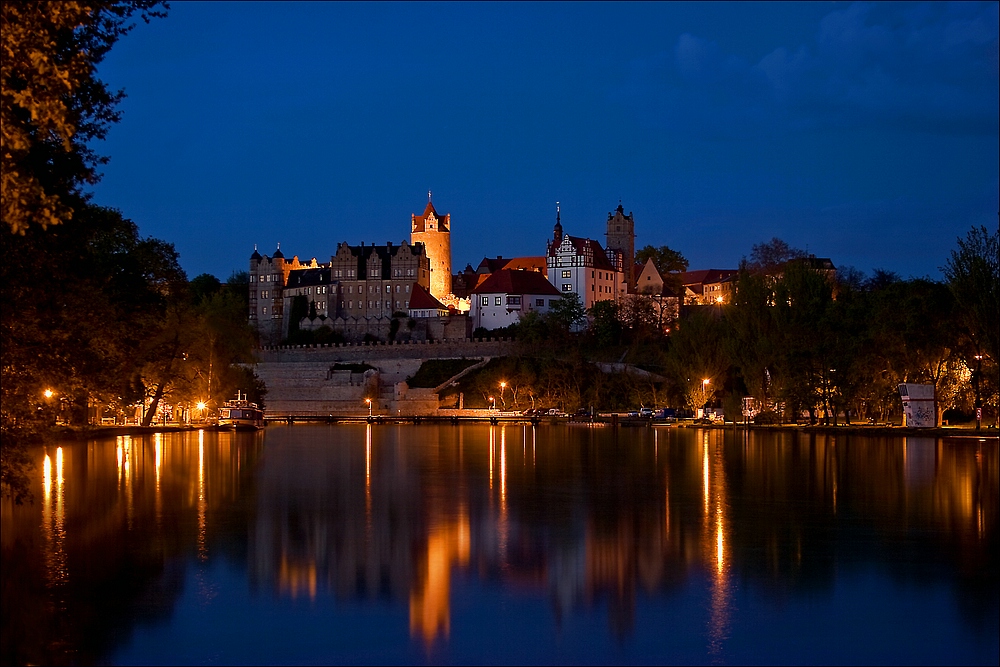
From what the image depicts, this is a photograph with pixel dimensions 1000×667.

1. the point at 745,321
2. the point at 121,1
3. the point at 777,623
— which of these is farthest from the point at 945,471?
the point at 745,321

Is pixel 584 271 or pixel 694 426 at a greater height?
pixel 584 271

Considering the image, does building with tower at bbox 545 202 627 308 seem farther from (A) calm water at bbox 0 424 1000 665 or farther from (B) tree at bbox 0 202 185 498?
(B) tree at bbox 0 202 185 498

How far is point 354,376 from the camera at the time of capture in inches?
3346

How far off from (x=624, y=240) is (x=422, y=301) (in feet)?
62.4

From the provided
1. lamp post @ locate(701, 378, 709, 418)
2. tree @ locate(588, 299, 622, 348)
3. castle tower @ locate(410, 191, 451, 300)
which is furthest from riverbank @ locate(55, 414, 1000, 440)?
castle tower @ locate(410, 191, 451, 300)

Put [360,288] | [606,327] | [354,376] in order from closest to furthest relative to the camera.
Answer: [606,327]
[354,376]
[360,288]

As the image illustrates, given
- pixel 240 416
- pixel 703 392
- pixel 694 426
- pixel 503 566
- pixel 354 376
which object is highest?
pixel 354 376

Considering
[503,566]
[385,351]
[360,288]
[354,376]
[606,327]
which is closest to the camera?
[503,566]

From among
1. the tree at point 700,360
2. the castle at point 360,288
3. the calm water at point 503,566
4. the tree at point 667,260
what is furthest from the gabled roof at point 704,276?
the calm water at point 503,566

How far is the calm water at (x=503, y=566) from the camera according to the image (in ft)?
41.1

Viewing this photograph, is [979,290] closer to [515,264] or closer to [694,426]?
[694,426]

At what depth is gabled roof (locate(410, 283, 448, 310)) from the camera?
105 meters

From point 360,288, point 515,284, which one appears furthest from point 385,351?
point 360,288

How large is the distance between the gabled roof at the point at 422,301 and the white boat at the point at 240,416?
4432 cm
